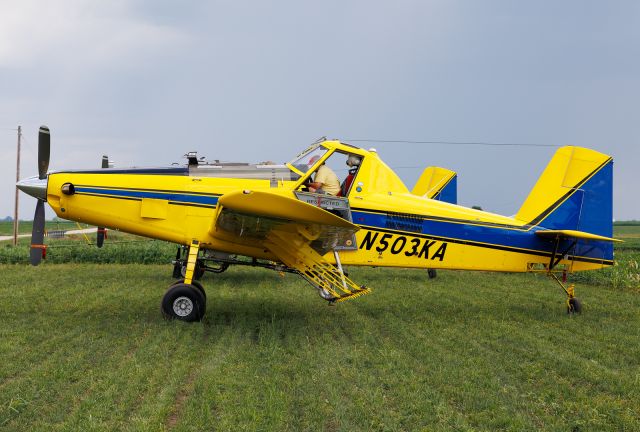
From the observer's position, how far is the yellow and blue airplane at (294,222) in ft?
26.6

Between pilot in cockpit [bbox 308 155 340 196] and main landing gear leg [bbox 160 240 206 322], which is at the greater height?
pilot in cockpit [bbox 308 155 340 196]

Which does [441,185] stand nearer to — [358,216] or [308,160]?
[358,216]

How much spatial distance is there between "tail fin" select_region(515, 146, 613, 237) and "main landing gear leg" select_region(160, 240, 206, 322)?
19.8ft

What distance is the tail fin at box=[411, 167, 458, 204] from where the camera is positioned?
16.8m

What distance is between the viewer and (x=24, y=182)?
848 cm

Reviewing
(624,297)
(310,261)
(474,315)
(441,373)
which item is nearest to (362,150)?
(310,261)

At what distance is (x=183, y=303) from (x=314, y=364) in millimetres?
2722

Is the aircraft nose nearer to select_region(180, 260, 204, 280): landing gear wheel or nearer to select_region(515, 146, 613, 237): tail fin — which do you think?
select_region(180, 260, 204, 280): landing gear wheel

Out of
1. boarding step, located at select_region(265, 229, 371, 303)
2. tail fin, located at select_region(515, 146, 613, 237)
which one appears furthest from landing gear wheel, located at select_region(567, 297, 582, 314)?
boarding step, located at select_region(265, 229, 371, 303)

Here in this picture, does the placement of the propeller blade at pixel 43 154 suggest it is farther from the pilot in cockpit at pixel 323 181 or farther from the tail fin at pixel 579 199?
the tail fin at pixel 579 199

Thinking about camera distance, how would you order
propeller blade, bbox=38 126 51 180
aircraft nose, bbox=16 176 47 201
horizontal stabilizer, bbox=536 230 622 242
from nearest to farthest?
aircraft nose, bbox=16 176 47 201 < propeller blade, bbox=38 126 51 180 < horizontal stabilizer, bbox=536 230 622 242

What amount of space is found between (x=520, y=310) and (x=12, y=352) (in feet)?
27.4

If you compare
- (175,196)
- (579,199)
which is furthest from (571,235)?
(175,196)

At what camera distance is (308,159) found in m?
8.60
